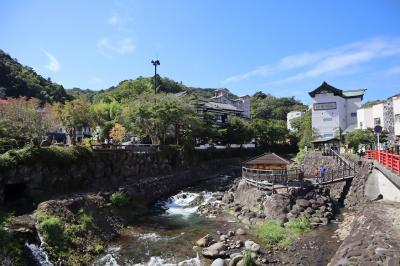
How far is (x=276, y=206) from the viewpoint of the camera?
25594 millimetres

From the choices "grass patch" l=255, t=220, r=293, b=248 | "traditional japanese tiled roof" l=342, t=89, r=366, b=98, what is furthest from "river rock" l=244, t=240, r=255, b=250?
"traditional japanese tiled roof" l=342, t=89, r=366, b=98

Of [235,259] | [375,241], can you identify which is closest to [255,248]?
[235,259]

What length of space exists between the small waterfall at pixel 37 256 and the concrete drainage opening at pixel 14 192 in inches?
335

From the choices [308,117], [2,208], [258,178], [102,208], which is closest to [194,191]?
[258,178]

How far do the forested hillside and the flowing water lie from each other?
45.5 meters

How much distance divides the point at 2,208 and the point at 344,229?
871 inches

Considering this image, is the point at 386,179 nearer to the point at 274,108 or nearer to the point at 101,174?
the point at 101,174

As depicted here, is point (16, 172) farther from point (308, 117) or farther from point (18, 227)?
→ point (308, 117)

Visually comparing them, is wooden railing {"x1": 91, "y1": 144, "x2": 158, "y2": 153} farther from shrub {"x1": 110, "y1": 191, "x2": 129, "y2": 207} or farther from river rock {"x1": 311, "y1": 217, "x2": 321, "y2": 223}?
river rock {"x1": 311, "y1": 217, "x2": 321, "y2": 223}

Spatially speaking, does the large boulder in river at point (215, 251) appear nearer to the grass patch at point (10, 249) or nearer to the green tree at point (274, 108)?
the grass patch at point (10, 249)

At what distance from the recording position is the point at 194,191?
125 feet

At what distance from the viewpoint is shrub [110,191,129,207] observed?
2739 centimetres

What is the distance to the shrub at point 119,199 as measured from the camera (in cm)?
2739

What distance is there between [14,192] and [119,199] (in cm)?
767
